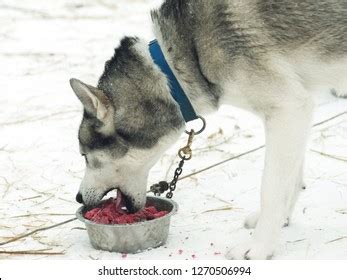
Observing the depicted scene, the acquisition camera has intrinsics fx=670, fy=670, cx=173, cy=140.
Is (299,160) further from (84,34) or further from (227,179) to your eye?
(84,34)

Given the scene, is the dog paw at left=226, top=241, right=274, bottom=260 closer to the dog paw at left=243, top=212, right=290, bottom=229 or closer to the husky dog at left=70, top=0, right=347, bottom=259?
the husky dog at left=70, top=0, right=347, bottom=259

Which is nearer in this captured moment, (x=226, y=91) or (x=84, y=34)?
(x=226, y=91)

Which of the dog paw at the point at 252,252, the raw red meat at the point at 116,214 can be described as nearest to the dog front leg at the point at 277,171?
the dog paw at the point at 252,252

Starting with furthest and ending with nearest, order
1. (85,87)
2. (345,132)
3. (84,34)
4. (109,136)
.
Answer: (84,34) < (345,132) < (109,136) < (85,87)

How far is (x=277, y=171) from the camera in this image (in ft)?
11.4

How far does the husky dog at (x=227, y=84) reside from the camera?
341 cm

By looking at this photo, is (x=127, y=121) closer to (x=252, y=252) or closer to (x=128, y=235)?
(x=128, y=235)

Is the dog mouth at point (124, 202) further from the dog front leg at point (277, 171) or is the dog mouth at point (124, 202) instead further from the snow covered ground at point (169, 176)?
the dog front leg at point (277, 171)

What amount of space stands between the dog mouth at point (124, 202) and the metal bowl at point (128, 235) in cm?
21

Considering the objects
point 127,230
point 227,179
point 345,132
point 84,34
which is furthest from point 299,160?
point 84,34

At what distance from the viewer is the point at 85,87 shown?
3.33m

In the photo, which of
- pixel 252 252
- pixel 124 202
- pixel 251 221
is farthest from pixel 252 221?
pixel 124 202

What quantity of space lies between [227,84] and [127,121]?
0.57 metres

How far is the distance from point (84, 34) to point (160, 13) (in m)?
6.43
